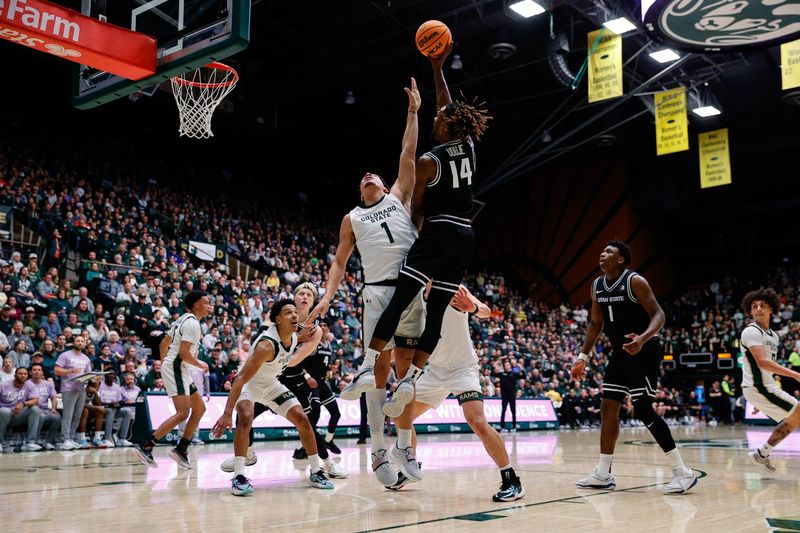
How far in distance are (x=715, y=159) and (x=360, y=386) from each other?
19.5 meters

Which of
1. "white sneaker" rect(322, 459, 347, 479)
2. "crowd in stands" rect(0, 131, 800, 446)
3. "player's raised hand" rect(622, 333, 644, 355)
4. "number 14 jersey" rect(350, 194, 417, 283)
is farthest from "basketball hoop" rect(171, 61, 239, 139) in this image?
"player's raised hand" rect(622, 333, 644, 355)

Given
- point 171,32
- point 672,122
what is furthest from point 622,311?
point 672,122

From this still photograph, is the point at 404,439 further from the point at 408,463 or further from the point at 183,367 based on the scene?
the point at 183,367

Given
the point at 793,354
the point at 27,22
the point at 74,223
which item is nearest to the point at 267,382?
the point at 27,22

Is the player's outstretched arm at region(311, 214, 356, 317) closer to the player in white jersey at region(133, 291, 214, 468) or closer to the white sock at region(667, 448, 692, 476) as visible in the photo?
the white sock at region(667, 448, 692, 476)

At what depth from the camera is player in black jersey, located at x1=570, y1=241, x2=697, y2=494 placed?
18.9ft

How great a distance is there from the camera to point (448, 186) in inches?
192

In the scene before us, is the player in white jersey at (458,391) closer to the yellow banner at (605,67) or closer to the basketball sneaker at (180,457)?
the basketball sneaker at (180,457)

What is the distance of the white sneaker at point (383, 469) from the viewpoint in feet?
15.8

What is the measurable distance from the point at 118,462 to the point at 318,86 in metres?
15.2

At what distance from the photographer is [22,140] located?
19859 mm

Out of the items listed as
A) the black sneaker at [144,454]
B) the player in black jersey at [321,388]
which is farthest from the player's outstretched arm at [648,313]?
the black sneaker at [144,454]

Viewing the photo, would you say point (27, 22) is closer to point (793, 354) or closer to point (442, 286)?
point (442, 286)

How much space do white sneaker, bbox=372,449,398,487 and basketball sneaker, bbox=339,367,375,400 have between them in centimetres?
60
